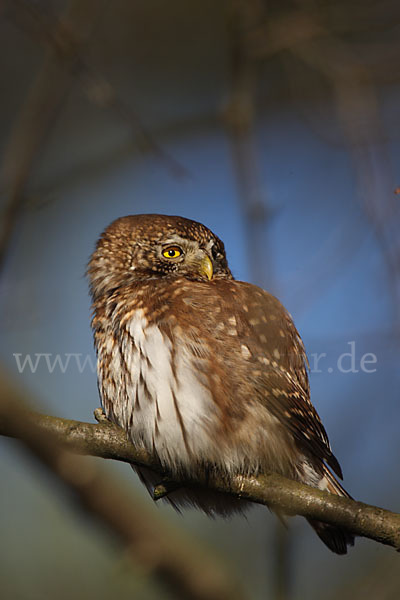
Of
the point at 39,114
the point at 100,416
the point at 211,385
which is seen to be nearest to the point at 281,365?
the point at 211,385

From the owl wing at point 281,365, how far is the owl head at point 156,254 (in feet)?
1.30

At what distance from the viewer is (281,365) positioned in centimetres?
340

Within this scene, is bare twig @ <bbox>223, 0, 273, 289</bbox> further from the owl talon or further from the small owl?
the owl talon

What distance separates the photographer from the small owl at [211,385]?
3090mm

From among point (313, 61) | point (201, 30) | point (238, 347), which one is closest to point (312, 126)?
point (313, 61)

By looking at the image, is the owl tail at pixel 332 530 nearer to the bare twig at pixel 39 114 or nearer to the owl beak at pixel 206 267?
the owl beak at pixel 206 267

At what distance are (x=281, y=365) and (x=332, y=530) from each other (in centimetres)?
84

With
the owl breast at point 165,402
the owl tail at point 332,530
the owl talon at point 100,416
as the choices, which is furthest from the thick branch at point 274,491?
the owl tail at point 332,530

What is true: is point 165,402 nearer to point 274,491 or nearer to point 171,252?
point 274,491

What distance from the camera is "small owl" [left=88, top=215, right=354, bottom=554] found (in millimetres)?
3090

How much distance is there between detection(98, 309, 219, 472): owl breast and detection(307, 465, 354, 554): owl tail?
24.4 inches

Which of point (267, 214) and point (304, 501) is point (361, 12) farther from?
point (304, 501)

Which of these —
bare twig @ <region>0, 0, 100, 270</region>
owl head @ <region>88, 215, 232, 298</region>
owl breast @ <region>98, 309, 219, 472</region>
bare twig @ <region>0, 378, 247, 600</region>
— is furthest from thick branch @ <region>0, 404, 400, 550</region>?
owl head @ <region>88, 215, 232, 298</region>

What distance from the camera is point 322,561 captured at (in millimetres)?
5758
